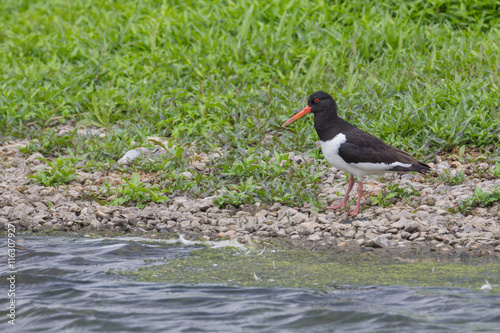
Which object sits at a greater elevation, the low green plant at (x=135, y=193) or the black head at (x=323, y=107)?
the black head at (x=323, y=107)

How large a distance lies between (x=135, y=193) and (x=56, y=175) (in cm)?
116

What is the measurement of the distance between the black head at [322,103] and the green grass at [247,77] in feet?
2.62

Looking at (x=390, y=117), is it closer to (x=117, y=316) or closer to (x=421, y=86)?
(x=421, y=86)

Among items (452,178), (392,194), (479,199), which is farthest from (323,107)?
(479,199)

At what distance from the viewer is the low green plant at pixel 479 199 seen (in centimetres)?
668

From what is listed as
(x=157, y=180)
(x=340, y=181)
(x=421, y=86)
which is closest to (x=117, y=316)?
(x=157, y=180)

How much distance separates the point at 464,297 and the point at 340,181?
3.05 m

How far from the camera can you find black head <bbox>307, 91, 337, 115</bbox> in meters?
7.30

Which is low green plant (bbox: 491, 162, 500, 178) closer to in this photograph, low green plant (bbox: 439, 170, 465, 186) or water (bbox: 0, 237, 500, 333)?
low green plant (bbox: 439, 170, 465, 186)

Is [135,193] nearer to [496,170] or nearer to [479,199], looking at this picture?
[479,199]

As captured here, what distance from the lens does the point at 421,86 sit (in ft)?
30.2

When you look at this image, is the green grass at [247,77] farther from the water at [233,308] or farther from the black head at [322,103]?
the water at [233,308]

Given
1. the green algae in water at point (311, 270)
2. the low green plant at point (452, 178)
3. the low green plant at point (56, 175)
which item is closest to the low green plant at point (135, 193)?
the low green plant at point (56, 175)

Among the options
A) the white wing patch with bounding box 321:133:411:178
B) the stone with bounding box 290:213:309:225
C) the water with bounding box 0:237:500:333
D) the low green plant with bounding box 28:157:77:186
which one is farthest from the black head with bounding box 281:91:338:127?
the low green plant with bounding box 28:157:77:186
